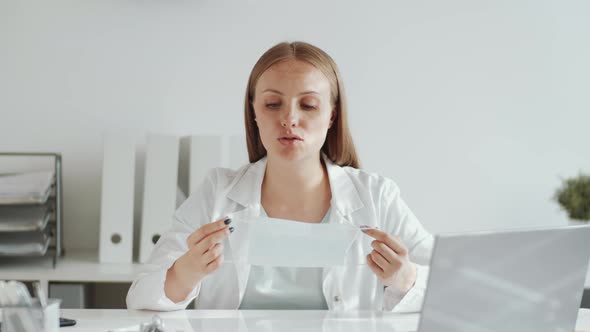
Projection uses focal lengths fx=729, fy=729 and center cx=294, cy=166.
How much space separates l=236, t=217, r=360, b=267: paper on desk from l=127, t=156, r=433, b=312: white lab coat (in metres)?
0.18

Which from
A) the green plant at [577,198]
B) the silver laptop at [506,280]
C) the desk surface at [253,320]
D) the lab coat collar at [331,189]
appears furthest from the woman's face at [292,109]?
the green plant at [577,198]

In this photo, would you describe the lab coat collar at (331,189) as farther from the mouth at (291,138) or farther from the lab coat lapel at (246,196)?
Answer: the mouth at (291,138)

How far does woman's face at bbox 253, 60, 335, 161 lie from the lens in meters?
1.75

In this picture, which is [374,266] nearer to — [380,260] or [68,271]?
[380,260]

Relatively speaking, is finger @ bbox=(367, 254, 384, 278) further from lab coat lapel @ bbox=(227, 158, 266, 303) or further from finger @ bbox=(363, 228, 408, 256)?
lab coat lapel @ bbox=(227, 158, 266, 303)

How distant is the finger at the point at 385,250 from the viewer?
62.5 inches

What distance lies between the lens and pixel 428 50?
2.81m

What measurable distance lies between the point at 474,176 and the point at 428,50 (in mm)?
525

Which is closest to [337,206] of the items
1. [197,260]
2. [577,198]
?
[197,260]

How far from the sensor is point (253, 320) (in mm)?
1592

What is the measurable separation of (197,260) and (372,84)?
1422mm

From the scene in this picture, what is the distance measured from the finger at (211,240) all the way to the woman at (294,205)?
0.32ft

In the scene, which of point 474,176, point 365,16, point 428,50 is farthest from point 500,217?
point 365,16

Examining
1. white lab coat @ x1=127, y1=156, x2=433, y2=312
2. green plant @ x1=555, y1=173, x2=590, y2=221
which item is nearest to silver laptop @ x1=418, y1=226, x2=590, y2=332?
white lab coat @ x1=127, y1=156, x2=433, y2=312
